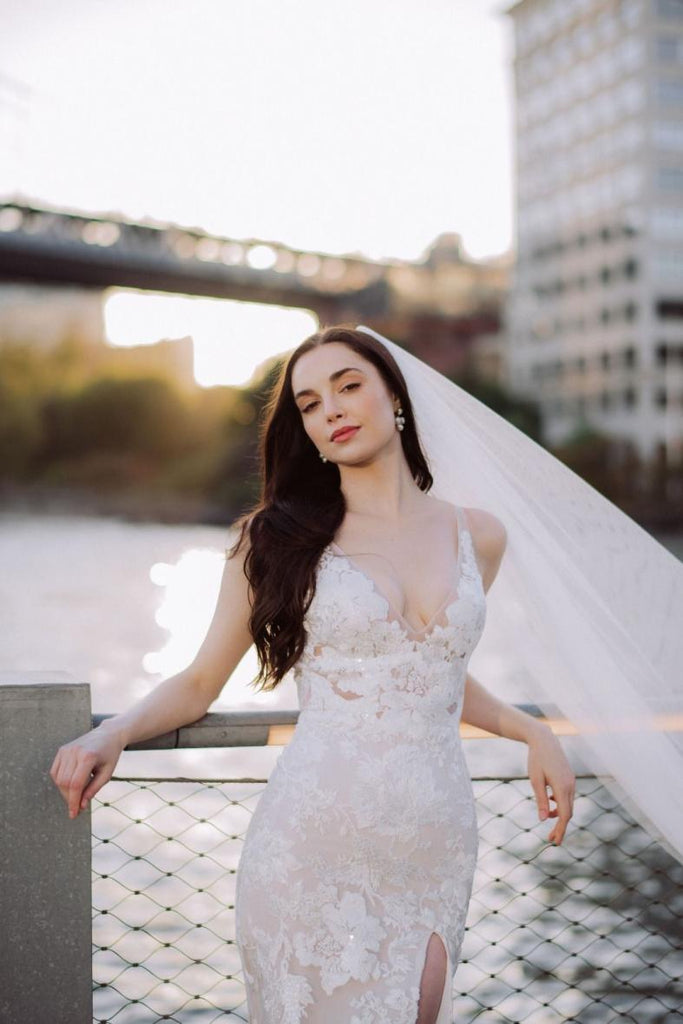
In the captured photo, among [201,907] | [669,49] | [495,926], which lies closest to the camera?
[495,926]

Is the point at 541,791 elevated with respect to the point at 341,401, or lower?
lower

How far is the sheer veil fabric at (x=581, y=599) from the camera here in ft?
5.83

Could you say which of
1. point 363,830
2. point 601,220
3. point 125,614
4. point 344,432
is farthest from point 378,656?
point 601,220

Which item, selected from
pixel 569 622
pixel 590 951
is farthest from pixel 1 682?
pixel 590 951

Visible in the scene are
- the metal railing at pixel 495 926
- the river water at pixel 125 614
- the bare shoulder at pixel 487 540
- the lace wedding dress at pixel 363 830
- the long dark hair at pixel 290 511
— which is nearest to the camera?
the lace wedding dress at pixel 363 830

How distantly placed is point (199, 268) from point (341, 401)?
27151 millimetres

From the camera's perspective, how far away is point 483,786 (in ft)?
21.7

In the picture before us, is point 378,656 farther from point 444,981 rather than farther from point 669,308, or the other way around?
point 669,308

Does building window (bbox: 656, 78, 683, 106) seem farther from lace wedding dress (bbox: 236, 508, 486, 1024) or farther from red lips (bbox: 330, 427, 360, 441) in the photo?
lace wedding dress (bbox: 236, 508, 486, 1024)

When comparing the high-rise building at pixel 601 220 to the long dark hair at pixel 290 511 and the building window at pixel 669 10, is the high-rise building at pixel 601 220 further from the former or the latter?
the long dark hair at pixel 290 511

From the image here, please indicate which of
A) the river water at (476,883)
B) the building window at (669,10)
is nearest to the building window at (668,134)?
the building window at (669,10)

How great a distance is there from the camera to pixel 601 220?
52500 mm

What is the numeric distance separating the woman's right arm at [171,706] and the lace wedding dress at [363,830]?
12 cm

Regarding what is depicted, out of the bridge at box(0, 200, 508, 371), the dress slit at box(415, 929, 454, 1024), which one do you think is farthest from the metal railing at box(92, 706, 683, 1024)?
the bridge at box(0, 200, 508, 371)
